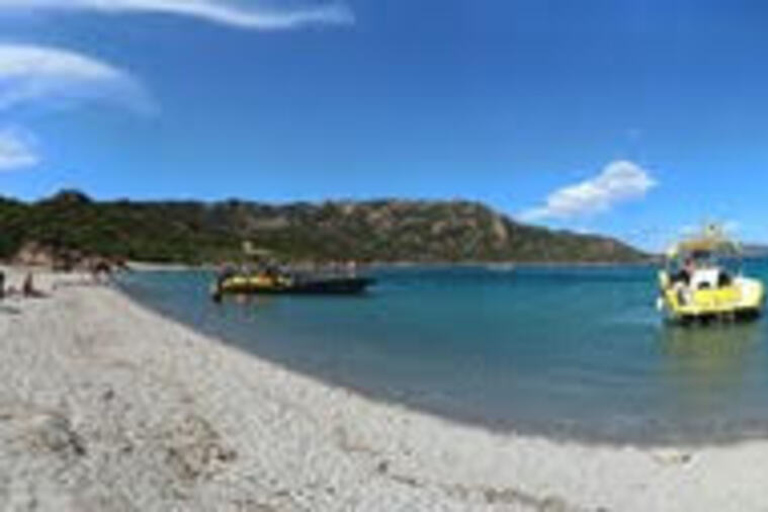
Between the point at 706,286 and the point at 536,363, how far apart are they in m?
31.3

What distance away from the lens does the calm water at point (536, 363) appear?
2951 cm

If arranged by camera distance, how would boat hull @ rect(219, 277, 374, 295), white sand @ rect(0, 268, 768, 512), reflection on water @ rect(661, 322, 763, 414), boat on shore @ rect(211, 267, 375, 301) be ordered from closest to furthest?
1. white sand @ rect(0, 268, 768, 512)
2. reflection on water @ rect(661, 322, 763, 414)
3. boat on shore @ rect(211, 267, 375, 301)
4. boat hull @ rect(219, 277, 374, 295)

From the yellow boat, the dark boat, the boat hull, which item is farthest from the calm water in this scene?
the boat hull

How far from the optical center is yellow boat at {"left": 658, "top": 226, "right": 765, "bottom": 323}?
235ft

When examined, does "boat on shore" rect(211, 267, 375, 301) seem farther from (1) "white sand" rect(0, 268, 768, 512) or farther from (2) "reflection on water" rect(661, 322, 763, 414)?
(1) "white sand" rect(0, 268, 768, 512)

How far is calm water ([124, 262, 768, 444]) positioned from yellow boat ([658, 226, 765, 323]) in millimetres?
1822

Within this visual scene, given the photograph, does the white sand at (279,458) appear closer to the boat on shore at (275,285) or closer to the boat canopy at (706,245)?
the boat canopy at (706,245)

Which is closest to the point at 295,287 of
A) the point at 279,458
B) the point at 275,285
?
the point at 275,285

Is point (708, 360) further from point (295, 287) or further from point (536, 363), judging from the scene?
point (295, 287)

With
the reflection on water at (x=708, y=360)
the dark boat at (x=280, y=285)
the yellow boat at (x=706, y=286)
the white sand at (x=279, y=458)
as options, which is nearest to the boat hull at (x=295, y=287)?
the dark boat at (x=280, y=285)

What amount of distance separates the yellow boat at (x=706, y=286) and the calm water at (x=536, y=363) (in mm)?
1822

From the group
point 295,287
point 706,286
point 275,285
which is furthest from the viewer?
point 295,287

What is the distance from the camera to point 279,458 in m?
19.0

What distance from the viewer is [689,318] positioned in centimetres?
7062
